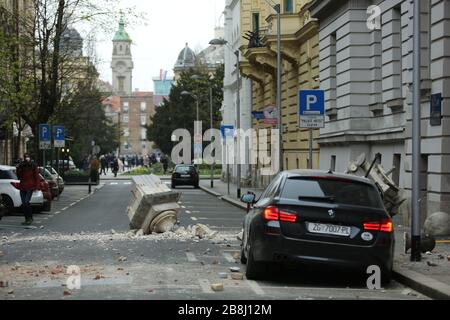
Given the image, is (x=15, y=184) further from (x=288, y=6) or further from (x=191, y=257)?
(x=288, y=6)

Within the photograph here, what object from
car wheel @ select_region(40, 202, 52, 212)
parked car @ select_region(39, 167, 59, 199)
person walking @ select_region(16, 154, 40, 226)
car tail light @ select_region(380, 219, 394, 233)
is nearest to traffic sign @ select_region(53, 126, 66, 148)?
parked car @ select_region(39, 167, 59, 199)

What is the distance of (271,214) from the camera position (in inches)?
442

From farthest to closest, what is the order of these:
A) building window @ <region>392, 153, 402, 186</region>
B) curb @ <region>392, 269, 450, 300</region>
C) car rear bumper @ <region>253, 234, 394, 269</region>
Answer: building window @ <region>392, 153, 402, 186</region> < car rear bumper @ <region>253, 234, 394, 269</region> < curb @ <region>392, 269, 450, 300</region>

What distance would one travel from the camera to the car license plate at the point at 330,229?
11047 mm

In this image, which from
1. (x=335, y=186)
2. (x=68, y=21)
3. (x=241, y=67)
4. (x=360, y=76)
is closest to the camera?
(x=335, y=186)

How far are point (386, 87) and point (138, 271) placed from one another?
13739mm

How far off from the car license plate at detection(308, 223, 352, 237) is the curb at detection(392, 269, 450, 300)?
1.09m

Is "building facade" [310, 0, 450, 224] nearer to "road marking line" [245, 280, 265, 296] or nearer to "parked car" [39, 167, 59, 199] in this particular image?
"road marking line" [245, 280, 265, 296]

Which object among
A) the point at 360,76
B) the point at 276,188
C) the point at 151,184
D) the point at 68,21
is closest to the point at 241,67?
the point at 68,21

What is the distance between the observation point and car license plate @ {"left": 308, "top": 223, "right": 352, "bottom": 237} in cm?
1105

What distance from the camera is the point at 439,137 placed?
63.7ft

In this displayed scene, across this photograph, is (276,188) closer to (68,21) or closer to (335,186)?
(335,186)

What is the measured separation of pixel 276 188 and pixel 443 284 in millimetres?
2402

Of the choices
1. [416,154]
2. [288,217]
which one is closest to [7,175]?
[416,154]
